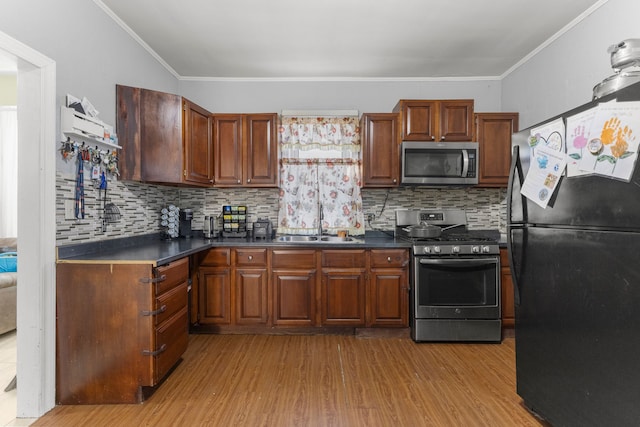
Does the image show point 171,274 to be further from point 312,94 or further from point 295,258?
point 312,94

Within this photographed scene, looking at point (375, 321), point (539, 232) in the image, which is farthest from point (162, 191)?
point (539, 232)

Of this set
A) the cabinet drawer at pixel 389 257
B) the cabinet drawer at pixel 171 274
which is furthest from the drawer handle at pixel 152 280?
the cabinet drawer at pixel 389 257

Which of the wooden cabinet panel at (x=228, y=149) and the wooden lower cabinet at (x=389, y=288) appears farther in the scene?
the wooden cabinet panel at (x=228, y=149)

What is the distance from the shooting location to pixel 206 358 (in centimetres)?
258

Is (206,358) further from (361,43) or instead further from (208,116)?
(361,43)

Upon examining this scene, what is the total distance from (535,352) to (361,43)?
2.65 meters

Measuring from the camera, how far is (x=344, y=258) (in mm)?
3000

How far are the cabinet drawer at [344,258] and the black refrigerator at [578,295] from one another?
133 cm

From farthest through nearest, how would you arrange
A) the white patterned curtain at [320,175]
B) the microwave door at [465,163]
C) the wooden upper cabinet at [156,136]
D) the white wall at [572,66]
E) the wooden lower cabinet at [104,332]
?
the white patterned curtain at [320,175] → the microwave door at [465,163] → the wooden upper cabinet at [156,136] → the white wall at [572,66] → the wooden lower cabinet at [104,332]

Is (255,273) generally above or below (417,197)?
below

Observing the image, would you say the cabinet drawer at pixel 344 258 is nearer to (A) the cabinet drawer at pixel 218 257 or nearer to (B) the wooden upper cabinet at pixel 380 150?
(B) the wooden upper cabinet at pixel 380 150

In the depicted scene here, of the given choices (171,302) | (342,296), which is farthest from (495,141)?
(171,302)

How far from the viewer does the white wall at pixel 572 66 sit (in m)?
2.19

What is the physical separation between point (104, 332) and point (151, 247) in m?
0.80
